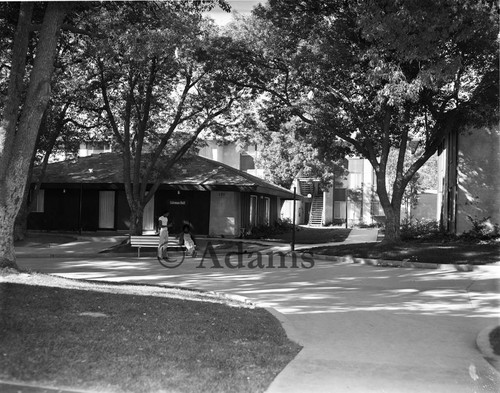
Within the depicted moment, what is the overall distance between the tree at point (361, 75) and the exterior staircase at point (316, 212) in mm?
30647

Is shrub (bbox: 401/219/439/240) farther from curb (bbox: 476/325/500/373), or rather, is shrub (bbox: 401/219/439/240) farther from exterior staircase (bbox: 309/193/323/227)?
exterior staircase (bbox: 309/193/323/227)

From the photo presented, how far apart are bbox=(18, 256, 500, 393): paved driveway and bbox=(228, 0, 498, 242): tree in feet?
18.0

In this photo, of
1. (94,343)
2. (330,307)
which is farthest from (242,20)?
(94,343)

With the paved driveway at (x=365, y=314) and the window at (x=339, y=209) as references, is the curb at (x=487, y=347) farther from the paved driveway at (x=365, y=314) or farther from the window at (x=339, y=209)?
the window at (x=339, y=209)

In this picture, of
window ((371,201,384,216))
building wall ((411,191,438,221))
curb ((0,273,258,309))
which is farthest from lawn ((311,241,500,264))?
building wall ((411,191,438,221))

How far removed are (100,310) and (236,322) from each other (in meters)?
1.89

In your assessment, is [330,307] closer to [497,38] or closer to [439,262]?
[439,262]

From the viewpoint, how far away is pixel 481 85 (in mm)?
18203

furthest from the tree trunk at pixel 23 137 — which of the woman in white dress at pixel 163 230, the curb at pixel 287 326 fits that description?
the woman in white dress at pixel 163 230

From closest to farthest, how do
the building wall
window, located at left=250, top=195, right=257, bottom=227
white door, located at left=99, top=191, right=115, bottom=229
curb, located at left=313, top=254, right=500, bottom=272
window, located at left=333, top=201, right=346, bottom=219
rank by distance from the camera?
curb, located at left=313, top=254, right=500, bottom=272
white door, located at left=99, top=191, right=115, bottom=229
window, located at left=250, top=195, right=257, bottom=227
window, located at left=333, top=201, right=346, bottom=219
the building wall

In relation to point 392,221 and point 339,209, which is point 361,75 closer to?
point 392,221

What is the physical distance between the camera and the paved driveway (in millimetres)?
5453

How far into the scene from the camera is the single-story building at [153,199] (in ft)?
92.0

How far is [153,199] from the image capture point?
2922cm
